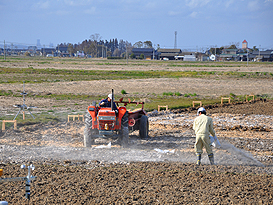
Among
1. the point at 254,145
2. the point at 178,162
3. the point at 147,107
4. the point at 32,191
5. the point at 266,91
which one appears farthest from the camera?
the point at 266,91

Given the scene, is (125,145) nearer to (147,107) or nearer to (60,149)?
(60,149)

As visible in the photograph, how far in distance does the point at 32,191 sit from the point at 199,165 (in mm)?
4760

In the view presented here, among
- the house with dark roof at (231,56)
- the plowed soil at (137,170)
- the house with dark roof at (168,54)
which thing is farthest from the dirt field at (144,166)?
the house with dark roof at (231,56)

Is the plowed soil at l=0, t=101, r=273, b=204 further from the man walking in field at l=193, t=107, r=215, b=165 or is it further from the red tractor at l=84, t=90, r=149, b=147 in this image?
the man walking in field at l=193, t=107, r=215, b=165

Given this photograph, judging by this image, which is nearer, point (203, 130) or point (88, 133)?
point (203, 130)

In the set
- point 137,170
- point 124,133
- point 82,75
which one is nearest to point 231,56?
point 82,75

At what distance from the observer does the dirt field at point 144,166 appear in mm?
7418

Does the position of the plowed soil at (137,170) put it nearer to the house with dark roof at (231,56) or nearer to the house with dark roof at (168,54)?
the house with dark roof at (168,54)

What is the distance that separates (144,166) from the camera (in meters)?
9.89

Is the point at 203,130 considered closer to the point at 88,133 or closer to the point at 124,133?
the point at 124,133

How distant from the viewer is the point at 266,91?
3378 cm

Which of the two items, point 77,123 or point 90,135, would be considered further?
point 77,123

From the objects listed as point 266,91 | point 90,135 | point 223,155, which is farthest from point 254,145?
point 266,91

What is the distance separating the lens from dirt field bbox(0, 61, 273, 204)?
7.42m
